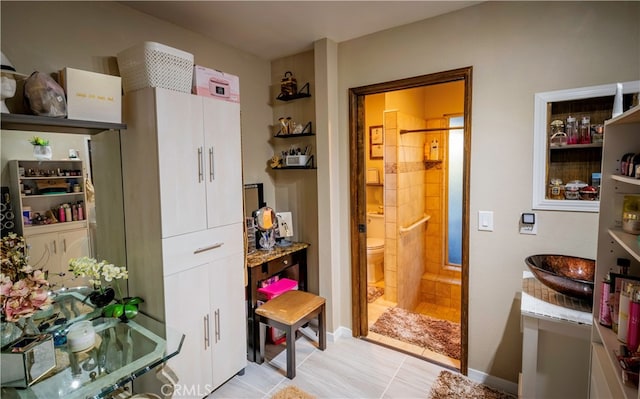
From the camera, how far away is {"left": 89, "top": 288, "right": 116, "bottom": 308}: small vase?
1752 millimetres

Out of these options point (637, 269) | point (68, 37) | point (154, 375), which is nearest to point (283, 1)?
point (68, 37)

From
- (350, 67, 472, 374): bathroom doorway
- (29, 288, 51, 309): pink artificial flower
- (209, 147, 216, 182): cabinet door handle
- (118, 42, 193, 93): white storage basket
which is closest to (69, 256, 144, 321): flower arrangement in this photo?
(29, 288, 51, 309): pink artificial flower

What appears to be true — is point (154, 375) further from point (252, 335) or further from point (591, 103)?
point (591, 103)

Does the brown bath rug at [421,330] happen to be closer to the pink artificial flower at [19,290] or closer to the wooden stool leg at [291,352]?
the wooden stool leg at [291,352]

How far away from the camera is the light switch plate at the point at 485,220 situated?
6.87 ft

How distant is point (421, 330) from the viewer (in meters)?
2.89

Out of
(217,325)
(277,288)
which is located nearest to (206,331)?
(217,325)

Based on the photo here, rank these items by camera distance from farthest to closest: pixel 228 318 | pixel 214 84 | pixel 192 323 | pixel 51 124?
pixel 228 318 < pixel 214 84 < pixel 192 323 < pixel 51 124

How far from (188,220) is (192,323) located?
63 cm

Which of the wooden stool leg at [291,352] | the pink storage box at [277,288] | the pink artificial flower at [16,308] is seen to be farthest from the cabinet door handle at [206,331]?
the pink artificial flower at [16,308]

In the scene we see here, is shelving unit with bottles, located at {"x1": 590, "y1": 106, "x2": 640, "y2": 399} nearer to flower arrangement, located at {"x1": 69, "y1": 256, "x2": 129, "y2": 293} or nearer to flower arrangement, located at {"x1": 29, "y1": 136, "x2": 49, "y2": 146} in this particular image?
flower arrangement, located at {"x1": 69, "y1": 256, "x2": 129, "y2": 293}

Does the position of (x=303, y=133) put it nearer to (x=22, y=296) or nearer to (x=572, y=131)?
(x=572, y=131)

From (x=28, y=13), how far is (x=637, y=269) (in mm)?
3038

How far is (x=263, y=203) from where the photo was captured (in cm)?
294
